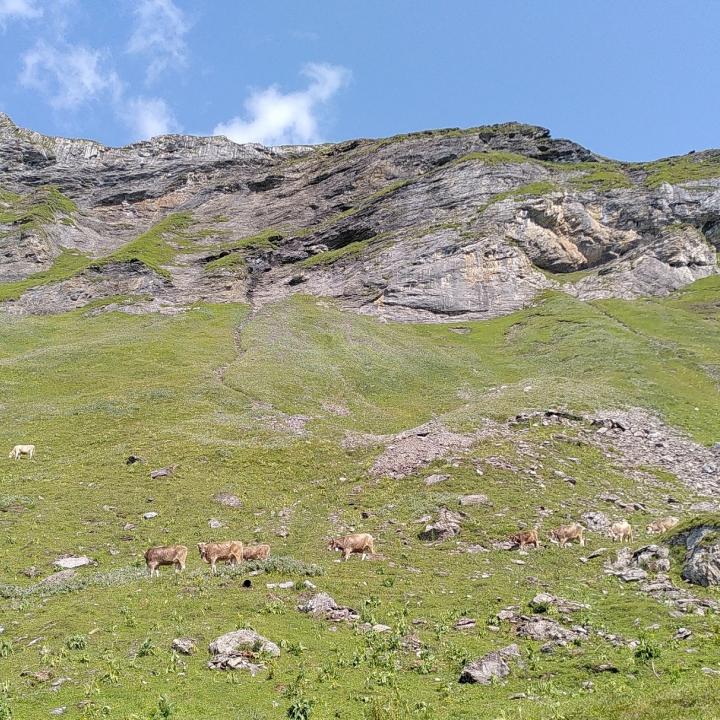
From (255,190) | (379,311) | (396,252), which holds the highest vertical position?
(255,190)

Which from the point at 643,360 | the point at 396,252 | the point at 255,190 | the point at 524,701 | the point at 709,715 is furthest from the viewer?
the point at 255,190

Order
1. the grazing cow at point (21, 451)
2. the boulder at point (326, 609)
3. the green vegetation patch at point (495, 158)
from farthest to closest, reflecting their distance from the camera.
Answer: the green vegetation patch at point (495, 158) < the grazing cow at point (21, 451) < the boulder at point (326, 609)

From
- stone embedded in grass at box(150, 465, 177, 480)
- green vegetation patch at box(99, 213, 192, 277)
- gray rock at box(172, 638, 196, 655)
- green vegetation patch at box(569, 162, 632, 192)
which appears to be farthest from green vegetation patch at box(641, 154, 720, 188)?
gray rock at box(172, 638, 196, 655)

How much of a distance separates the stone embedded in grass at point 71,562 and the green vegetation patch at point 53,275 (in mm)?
96355

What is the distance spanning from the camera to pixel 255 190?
178750mm

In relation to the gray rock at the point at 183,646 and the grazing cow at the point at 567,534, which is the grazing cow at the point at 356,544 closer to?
the grazing cow at the point at 567,534

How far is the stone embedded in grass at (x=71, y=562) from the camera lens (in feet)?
72.2

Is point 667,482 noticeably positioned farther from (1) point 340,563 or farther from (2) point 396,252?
(2) point 396,252

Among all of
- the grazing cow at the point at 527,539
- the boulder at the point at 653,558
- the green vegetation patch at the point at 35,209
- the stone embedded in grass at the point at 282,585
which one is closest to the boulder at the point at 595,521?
the grazing cow at the point at 527,539

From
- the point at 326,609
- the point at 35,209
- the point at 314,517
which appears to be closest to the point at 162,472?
the point at 314,517

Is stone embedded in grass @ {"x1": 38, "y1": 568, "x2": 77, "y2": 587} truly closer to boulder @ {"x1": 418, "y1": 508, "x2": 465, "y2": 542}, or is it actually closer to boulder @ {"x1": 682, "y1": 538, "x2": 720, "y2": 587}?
boulder @ {"x1": 418, "y1": 508, "x2": 465, "y2": 542}

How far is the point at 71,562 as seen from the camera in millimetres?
22297

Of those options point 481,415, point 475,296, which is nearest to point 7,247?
point 475,296

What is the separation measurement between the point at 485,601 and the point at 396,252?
311 ft
